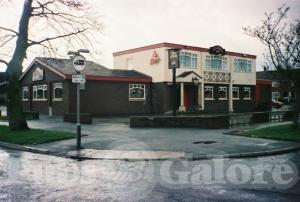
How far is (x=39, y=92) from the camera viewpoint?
3862cm

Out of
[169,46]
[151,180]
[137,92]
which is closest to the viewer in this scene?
[151,180]

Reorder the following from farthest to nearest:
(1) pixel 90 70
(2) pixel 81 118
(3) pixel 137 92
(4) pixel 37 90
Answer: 1. (4) pixel 37 90
2. (3) pixel 137 92
3. (1) pixel 90 70
4. (2) pixel 81 118

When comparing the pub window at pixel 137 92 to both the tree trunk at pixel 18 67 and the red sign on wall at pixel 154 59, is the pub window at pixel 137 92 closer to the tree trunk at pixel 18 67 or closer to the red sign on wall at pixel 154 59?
the red sign on wall at pixel 154 59

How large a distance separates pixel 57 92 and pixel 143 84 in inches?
324

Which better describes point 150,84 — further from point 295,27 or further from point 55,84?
point 295,27

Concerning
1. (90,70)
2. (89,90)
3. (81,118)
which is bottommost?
(81,118)

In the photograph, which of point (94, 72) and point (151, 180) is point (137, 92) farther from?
point (151, 180)

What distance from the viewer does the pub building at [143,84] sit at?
1366 inches

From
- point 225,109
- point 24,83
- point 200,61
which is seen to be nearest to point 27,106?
point 24,83

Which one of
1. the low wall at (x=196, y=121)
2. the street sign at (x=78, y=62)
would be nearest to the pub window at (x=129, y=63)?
the low wall at (x=196, y=121)

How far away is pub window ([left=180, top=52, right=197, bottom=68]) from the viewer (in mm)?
39312

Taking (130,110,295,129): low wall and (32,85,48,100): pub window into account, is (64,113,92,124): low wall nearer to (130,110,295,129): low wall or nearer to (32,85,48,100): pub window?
(130,110,295,129): low wall

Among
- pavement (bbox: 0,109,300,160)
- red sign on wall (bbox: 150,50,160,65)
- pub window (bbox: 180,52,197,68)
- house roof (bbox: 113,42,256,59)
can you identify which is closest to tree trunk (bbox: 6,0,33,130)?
pavement (bbox: 0,109,300,160)

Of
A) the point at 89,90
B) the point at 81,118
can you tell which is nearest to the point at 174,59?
the point at 81,118
